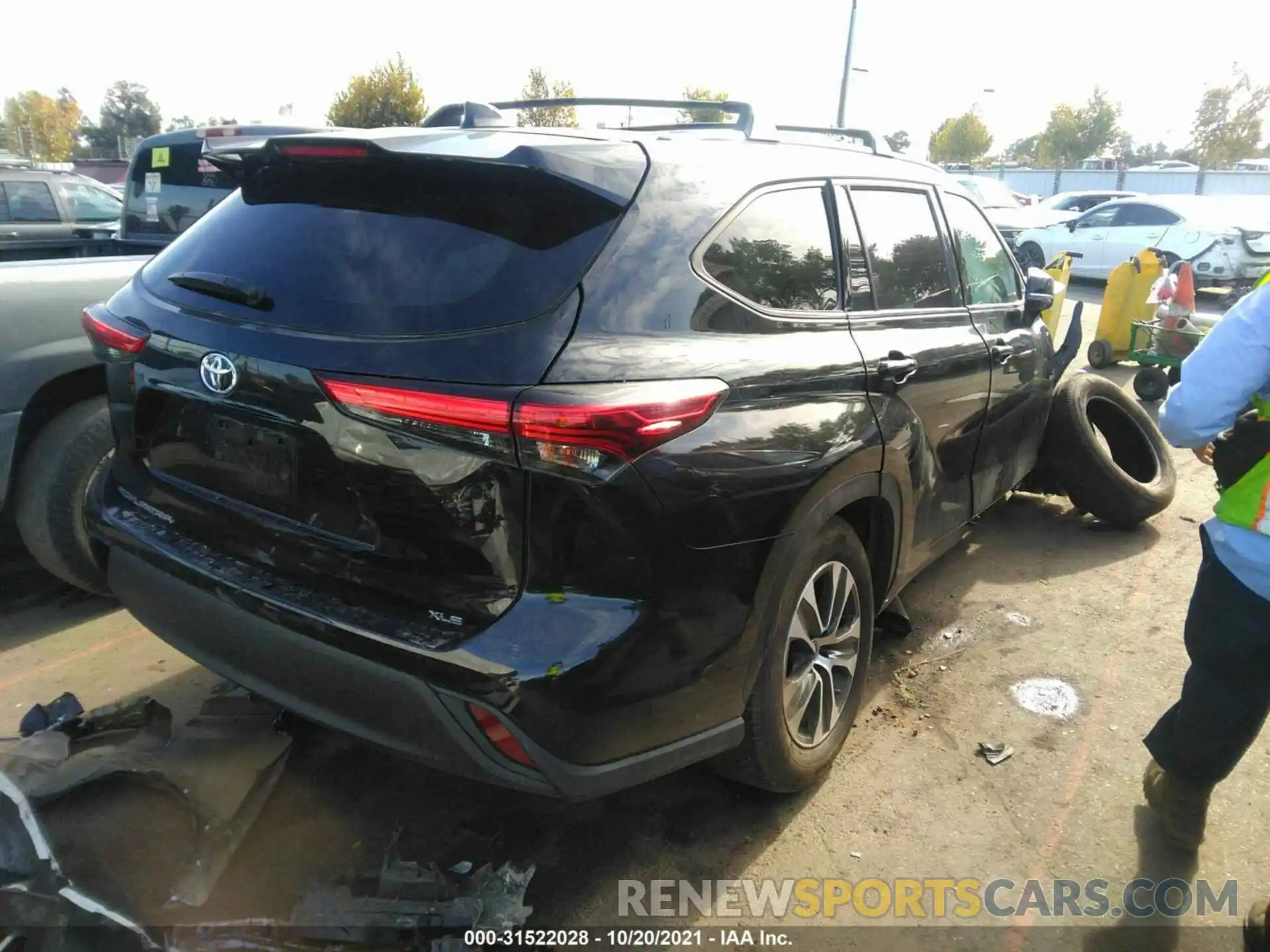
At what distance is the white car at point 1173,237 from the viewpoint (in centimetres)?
1501

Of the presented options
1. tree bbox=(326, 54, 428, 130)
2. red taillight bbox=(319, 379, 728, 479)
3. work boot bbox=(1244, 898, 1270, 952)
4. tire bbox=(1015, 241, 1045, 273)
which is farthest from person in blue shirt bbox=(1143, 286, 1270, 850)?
tree bbox=(326, 54, 428, 130)

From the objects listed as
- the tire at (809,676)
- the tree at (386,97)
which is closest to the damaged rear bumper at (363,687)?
the tire at (809,676)

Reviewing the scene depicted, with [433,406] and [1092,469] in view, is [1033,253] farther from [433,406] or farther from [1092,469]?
[433,406]

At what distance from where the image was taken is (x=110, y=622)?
12.3ft

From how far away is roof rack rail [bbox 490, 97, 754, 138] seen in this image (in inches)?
115

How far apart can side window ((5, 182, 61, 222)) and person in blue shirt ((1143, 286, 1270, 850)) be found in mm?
10216

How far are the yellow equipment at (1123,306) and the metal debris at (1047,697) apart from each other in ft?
23.9

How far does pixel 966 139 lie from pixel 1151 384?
57237mm

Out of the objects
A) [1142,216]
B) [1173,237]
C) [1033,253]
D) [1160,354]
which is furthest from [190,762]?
[1033,253]

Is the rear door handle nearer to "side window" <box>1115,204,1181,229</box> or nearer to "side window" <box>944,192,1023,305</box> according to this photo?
"side window" <box>944,192,1023,305</box>

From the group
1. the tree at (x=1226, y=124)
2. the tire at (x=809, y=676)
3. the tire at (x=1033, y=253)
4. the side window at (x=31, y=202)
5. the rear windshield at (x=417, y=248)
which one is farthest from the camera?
the tree at (x=1226, y=124)

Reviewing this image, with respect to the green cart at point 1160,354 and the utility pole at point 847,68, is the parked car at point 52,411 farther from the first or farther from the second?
the utility pole at point 847,68

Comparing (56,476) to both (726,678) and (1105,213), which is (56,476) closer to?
(726,678)

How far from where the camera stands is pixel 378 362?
76.2 inches
